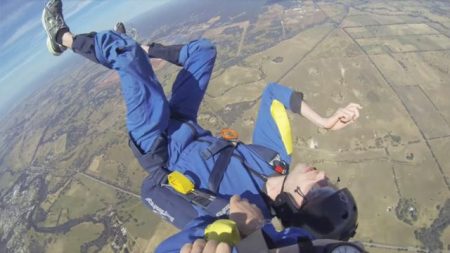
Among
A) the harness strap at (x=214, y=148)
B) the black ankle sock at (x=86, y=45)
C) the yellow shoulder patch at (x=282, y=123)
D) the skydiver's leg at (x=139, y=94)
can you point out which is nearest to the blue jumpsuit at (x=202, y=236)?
the harness strap at (x=214, y=148)

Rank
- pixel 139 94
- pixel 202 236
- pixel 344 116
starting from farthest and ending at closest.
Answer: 1. pixel 139 94
2. pixel 344 116
3. pixel 202 236

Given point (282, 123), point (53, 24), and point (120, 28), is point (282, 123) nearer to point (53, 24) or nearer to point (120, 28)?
point (120, 28)

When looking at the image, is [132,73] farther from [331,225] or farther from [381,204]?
[381,204]

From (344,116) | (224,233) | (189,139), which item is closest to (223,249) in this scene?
(224,233)

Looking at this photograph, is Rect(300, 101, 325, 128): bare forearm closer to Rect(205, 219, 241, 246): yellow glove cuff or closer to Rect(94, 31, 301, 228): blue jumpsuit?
Rect(94, 31, 301, 228): blue jumpsuit

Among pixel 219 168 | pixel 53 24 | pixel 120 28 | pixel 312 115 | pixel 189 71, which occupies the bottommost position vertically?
pixel 219 168

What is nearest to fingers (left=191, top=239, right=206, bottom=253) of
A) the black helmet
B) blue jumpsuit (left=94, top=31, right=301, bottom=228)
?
the black helmet
